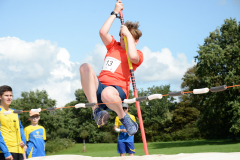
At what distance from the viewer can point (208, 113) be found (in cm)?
2255

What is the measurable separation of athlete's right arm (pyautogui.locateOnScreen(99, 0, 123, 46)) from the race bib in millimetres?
276

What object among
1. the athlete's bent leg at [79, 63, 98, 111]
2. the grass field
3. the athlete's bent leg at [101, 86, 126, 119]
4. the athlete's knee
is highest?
the athlete's knee

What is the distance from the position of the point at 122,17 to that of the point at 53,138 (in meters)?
31.1

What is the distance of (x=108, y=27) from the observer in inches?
122

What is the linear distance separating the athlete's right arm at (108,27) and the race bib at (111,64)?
276mm

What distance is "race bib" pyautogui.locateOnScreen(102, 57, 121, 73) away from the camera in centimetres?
304

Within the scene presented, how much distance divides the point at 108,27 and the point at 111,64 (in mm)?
466

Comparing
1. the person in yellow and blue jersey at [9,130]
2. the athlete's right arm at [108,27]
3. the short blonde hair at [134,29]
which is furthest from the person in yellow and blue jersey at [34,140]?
the short blonde hair at [134,29]

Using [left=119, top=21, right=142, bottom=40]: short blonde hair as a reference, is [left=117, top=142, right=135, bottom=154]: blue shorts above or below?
below

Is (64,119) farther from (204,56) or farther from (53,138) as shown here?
(204,56)

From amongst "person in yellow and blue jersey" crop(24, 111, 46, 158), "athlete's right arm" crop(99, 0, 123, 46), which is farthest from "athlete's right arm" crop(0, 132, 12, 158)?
"athlete's right arm" crop(99, 0, 123, 46)

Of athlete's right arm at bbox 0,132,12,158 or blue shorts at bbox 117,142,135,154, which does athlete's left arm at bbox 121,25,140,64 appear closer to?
athlete's right arm at bbox 0,132,12,158

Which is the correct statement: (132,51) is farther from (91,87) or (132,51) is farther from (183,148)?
(183,148)

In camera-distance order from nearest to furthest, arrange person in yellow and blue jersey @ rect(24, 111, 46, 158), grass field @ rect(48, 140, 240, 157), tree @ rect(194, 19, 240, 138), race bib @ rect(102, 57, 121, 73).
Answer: race bib @ rect(102, 57, 121, 73) → person in yellow and blue jersey @ rect(24, 111, 46, 158) → grass field @ rect(48, 140, 240, 157) → tree @ rect(194, 19, 240, 138)
